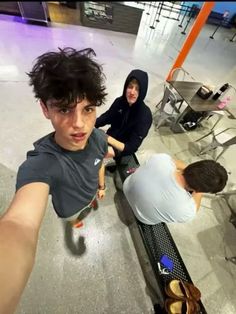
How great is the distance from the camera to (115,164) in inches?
87.6

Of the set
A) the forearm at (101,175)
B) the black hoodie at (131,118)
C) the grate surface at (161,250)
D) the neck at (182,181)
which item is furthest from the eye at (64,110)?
the grate surface at (161,250)

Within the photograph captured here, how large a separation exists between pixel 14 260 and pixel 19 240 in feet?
0.25

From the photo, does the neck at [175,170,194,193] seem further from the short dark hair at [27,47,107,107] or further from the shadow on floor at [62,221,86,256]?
the shadow on floor at [62,221,86,256]

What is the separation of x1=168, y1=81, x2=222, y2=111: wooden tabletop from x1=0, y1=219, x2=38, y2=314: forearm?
8.23 ft

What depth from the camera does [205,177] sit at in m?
1.23

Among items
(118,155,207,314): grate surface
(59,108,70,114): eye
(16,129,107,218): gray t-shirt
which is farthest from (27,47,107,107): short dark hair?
(118,155,207,314): grate surface

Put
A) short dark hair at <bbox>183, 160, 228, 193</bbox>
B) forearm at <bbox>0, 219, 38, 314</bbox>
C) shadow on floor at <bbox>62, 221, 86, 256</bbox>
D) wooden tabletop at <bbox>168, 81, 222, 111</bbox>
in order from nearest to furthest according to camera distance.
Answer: forearm at <bbox>0, 219, 38, 314</bbox>, short dark hair at <bbox>183, 160, 228, 193</bbox>, shadow on floor at <bbox>62, 221, 86, 256</bbox>, wooden tabletop at <bbox>168, 81, 222, 111</bbox>

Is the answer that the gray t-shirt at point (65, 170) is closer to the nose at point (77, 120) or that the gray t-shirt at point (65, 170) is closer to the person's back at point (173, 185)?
the nose at point (77, 120)

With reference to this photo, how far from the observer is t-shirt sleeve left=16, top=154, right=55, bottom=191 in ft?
2.69

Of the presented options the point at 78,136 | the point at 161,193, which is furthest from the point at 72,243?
the point at 78,136

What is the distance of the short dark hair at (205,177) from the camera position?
123 cm

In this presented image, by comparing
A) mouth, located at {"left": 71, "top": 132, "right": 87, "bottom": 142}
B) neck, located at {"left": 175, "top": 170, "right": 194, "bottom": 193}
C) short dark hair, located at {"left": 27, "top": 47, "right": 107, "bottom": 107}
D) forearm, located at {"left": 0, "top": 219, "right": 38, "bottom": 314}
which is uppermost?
short dark hair, located at {"left": 27, "top": 47, "right": 107, "bottom": 107}

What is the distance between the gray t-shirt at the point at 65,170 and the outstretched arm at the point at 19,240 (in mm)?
61

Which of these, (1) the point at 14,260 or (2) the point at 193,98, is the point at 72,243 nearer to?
(1) the point at 14,260
